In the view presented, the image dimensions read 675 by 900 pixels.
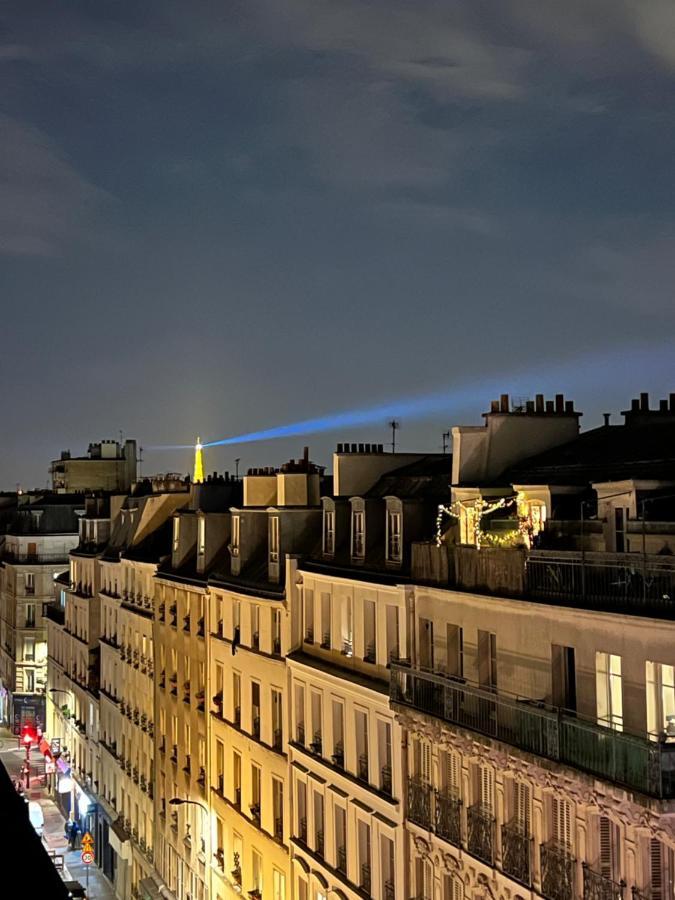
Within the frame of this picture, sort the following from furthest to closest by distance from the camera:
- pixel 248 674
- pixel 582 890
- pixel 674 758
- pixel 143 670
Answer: pixel 143 670 → pixel 248 674 → pixel 582 890 → pixel 674 758

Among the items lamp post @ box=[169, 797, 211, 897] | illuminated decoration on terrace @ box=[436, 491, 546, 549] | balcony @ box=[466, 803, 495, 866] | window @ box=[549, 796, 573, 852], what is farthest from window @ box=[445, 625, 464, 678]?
lamp post @ box=[169, 797, 211, 897]

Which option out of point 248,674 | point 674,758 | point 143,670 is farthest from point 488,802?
point 143,670

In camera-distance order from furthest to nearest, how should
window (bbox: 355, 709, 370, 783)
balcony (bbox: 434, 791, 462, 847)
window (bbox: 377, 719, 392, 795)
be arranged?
window (bbox: 355, 709, 370, 783), window (bbox: 377, 719, 392, 795), balcony (bbox: 434, 791, 462, 847)

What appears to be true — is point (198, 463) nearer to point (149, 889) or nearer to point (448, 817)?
point (149, 889)

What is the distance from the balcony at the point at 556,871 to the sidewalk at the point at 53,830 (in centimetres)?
4230

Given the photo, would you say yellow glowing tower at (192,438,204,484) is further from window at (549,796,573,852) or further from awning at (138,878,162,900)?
window at (549,796,573,852)

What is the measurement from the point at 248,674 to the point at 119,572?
81.7 feet

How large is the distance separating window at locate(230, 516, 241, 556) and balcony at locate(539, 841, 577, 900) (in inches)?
1015

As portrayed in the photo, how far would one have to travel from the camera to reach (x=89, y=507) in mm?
89312

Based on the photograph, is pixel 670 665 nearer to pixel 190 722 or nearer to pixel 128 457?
pixel 190 722

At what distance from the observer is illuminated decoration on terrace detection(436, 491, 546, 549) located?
2997cm

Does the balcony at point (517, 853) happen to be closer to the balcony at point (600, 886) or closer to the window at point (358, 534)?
the balcony at point (600, 886)

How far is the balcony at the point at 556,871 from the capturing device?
85.3ft

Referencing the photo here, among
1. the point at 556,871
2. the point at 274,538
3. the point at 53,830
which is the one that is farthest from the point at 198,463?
the point at 556,871
